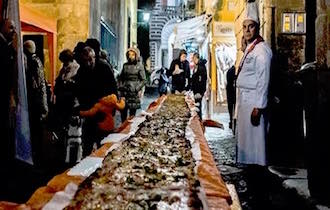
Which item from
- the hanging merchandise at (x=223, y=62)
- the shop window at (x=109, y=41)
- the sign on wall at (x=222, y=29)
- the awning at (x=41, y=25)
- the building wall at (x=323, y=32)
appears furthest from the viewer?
the sign on wall at (x=222, y=29)

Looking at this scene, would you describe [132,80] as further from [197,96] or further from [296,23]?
[296,23]

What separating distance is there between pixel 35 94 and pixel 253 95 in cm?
395

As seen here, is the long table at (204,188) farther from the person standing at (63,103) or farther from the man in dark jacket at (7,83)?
the person standing at (63,103)

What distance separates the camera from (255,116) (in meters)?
6.70

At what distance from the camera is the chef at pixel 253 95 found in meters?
6.68

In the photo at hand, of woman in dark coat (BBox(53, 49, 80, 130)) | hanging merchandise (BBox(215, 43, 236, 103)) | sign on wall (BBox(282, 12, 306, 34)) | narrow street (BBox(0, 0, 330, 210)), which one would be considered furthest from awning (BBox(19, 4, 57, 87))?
hanging merchandise (BBox(215, 43, 236, 103))

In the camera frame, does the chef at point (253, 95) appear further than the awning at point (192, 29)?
No

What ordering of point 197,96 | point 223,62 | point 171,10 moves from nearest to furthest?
point 197,96
point 223,62
point 171,10

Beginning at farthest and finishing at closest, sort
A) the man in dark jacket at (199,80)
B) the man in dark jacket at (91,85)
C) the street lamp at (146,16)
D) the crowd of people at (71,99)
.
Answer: the street lamp at (146,16) < the man in dark jacket at (199,80) < the man in dark jacket at (91,85) < the crowd of people at (71,99)

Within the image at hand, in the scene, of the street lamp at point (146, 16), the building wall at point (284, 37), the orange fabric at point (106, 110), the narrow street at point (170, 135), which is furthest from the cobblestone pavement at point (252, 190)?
the street lamp at point (146, 16)

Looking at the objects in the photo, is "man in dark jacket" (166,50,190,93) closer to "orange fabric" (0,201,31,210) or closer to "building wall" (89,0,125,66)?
"building wall" (89,0,125,66)

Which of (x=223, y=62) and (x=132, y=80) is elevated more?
(x=223, y=62)

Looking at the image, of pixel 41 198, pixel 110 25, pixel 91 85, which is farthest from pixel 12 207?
pixel 110 25

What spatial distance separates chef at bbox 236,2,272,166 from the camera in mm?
6680
